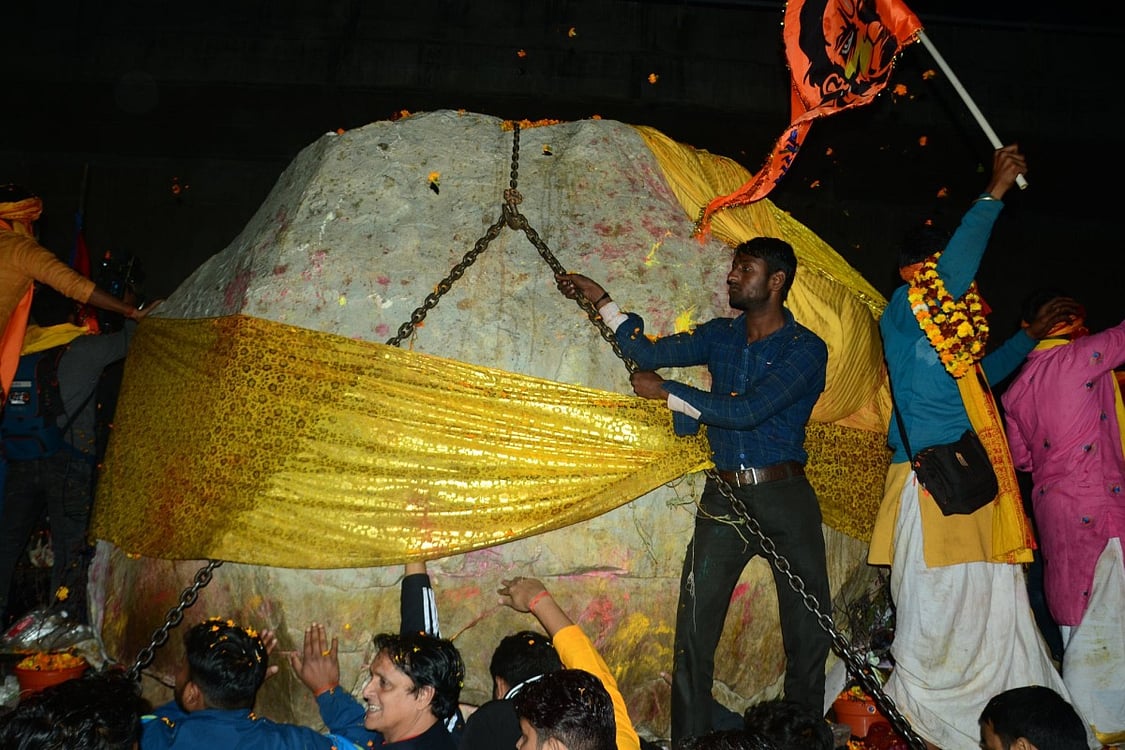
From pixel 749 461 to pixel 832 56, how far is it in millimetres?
1816

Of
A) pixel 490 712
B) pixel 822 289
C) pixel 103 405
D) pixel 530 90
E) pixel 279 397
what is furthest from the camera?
pixel 530 90

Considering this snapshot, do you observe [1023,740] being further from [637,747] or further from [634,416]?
[634,416]

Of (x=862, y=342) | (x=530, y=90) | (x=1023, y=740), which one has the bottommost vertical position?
(x=1023, y=740)

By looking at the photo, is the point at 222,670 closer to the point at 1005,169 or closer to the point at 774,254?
the point at 774,254

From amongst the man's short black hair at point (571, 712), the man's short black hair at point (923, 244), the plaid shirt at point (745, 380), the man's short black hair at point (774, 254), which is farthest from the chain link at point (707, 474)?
the man's short black hair at point (571, 712)

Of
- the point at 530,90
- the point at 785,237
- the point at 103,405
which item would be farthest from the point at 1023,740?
the point at 530,90

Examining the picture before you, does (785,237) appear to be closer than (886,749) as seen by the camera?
No

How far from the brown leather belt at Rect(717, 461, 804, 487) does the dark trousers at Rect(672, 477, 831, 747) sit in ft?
0.07

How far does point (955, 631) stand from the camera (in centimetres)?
375

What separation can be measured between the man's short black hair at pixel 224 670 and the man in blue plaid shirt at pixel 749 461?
1609 mm

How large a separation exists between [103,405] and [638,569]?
3.16 m

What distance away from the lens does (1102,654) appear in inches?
164

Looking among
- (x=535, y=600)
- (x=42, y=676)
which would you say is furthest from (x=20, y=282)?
(x=535, y=600)

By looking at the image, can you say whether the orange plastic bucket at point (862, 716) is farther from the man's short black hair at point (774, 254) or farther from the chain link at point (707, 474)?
Result: the man's short black hair at point (774, 254)
